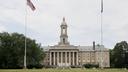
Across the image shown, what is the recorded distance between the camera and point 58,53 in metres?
171

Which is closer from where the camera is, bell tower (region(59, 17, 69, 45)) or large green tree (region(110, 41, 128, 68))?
large green tree (region(110, 41, 128, 68))

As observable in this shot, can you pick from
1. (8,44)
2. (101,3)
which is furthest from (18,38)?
(101,3)

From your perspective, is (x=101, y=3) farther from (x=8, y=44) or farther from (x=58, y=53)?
(x=58, y=53)

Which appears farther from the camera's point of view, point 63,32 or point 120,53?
point 63,32

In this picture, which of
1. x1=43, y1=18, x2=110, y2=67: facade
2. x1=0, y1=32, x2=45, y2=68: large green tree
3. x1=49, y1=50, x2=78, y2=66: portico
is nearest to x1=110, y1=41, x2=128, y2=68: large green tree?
x1=43, y1=18, x2=110, y2=67: facade

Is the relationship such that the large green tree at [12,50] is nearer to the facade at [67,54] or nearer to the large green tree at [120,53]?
the large green tree at [120,53]

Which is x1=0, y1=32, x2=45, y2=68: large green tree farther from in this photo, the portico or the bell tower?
the portico

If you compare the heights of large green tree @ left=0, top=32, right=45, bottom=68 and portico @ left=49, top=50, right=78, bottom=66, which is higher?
large green tree @ left=0, top=32, right=45, bottom=68

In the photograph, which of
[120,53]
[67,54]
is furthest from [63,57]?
[120,53]

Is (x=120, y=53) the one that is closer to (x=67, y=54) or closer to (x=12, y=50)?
(x=67, y=54)

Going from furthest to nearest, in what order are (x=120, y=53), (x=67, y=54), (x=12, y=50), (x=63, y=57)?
(x=67, y=54) < (x=63, y=57) < (x=120, y=53) < (x=12, y=50)

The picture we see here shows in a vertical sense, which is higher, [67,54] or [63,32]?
[63,32]

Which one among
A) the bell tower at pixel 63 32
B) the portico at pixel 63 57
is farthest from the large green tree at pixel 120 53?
the portico at pixel 63 57

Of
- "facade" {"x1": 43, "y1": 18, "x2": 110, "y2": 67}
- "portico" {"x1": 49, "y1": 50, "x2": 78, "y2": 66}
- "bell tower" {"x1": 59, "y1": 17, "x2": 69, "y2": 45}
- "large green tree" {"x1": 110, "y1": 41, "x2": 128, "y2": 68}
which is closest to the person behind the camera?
"large green tree" {"x1": 110, "y1": 41, "x2": 128, "y2": 68}
